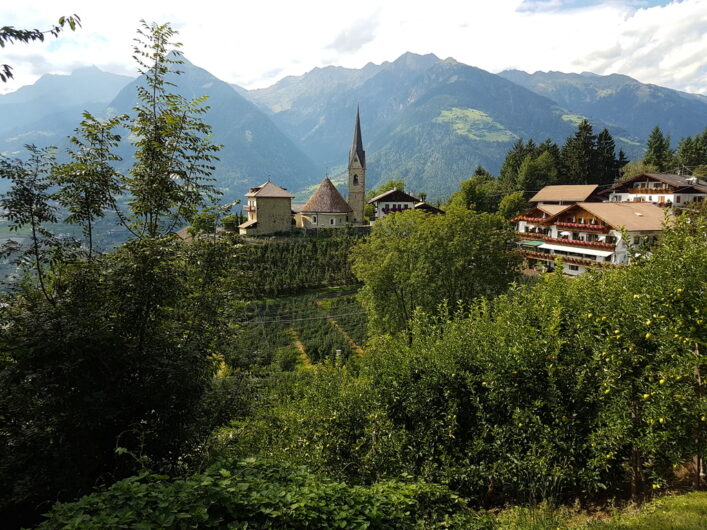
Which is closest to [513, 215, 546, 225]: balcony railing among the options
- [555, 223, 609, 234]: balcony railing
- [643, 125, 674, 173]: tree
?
[555, 223, 609, 234]: balcony railing

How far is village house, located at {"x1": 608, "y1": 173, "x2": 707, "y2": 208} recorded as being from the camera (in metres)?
51.4

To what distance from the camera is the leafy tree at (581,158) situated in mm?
68062

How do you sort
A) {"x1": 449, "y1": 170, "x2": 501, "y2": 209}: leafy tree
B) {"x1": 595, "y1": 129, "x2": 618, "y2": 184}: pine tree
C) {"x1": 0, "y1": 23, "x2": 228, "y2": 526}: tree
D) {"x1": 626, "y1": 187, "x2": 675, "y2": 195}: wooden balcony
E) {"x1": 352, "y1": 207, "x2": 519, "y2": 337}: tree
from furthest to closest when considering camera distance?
{"x1": 595, "y1": 129, "x2": 618, "y2": 184}: pine tree, {"x1": 449, "y1": 170, "x2": 501, "y2": 209}: leafy tree, {"x1": 626, "y1": 187, "x2": 675, "y2": 195}: wooden balcony, {"x1": 352, "y1": 207, "x2": 519, "y2": 337}: tree, {"x1": 0, "y1": 23, "x2": 228, "y2": 526}: tree

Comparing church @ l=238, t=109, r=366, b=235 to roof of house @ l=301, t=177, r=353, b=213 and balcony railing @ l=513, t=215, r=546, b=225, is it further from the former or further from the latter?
balcony railing @ l=513, t=215, r=546, b=225

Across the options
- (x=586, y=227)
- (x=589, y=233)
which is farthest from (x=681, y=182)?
(x=586, y=227)

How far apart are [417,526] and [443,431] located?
2720 millimetres

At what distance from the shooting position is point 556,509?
23.7 ft

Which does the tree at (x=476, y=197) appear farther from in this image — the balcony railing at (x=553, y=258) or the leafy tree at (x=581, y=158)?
the balcony railing at (x=553, y=258)

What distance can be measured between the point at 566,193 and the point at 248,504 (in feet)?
216

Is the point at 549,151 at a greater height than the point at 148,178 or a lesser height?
greater

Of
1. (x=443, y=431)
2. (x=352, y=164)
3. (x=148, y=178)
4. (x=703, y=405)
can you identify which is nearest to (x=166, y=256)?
(x=148, y=178)

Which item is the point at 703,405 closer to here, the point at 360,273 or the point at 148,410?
the point at 148,410

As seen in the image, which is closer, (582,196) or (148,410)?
(148,410)

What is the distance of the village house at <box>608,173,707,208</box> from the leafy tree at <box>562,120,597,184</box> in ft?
32.6
